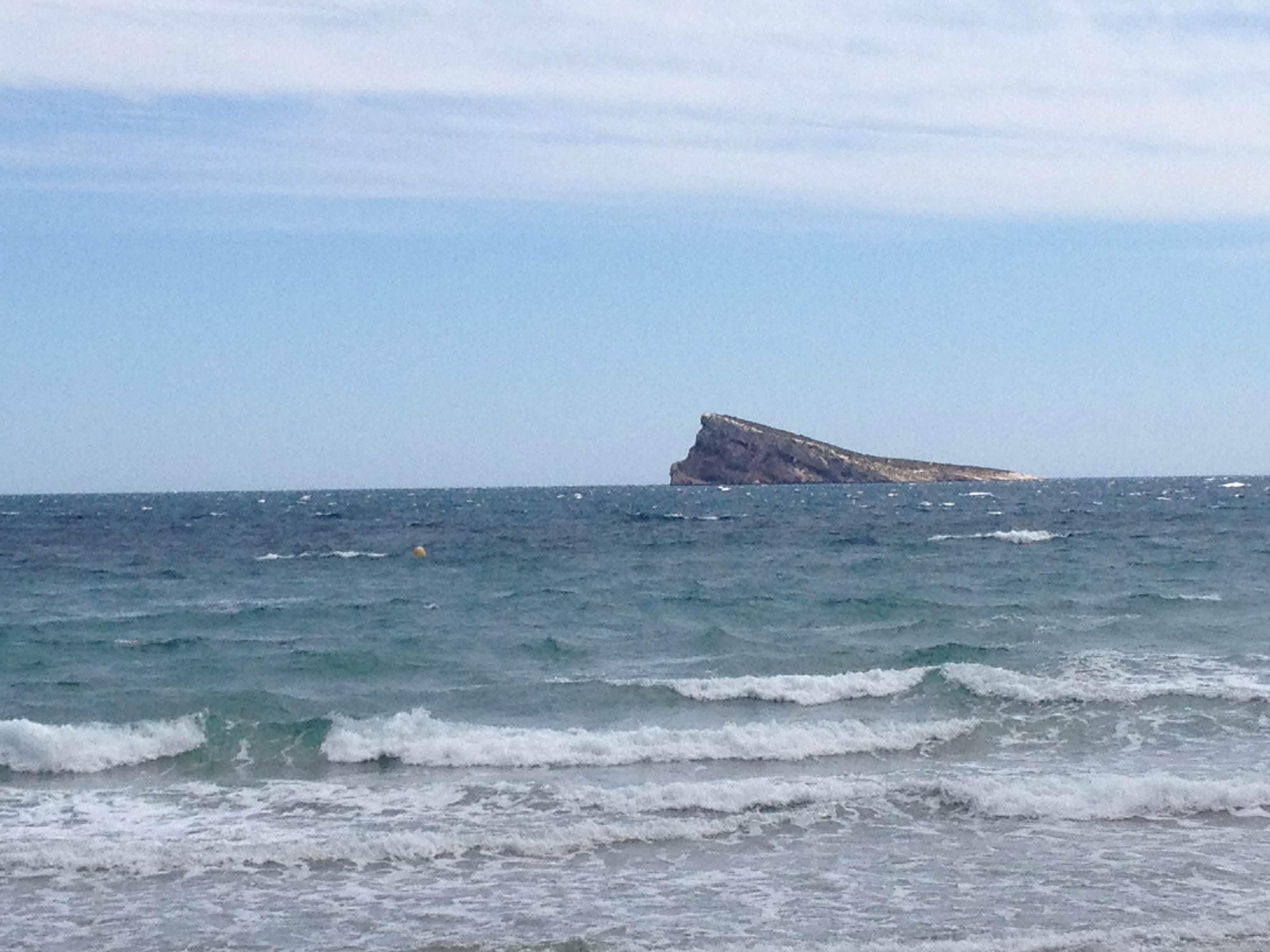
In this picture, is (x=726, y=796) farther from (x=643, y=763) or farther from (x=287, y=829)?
(x=287, y=829)

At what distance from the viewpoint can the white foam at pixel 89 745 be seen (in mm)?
16828

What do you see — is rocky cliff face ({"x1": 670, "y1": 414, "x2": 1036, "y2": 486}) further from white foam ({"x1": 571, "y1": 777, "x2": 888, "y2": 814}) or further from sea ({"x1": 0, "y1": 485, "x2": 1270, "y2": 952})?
white foam ({"x1": 571, "y1": 777, "x2": 888, "y2": 814})

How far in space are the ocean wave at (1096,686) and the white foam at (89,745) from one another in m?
11.8

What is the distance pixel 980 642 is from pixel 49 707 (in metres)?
16.8

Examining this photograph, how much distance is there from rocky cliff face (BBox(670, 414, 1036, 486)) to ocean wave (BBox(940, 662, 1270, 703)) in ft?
503

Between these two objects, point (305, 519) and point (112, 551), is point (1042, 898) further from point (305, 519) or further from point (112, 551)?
point (305, 519)

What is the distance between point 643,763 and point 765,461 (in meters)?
161

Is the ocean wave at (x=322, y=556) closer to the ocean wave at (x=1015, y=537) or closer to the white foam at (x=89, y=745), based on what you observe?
the ocean wave at (x=1015, y=537)

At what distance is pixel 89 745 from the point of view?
17.4 m

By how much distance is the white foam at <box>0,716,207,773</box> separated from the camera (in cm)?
1683

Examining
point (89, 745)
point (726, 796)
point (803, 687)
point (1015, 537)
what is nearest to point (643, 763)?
point (726, 796)

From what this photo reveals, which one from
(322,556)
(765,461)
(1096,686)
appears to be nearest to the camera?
(1096,686)

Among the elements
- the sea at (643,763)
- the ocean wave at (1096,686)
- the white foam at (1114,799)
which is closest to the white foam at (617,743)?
the sea at (643,763)

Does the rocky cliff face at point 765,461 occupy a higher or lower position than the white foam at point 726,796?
higher
